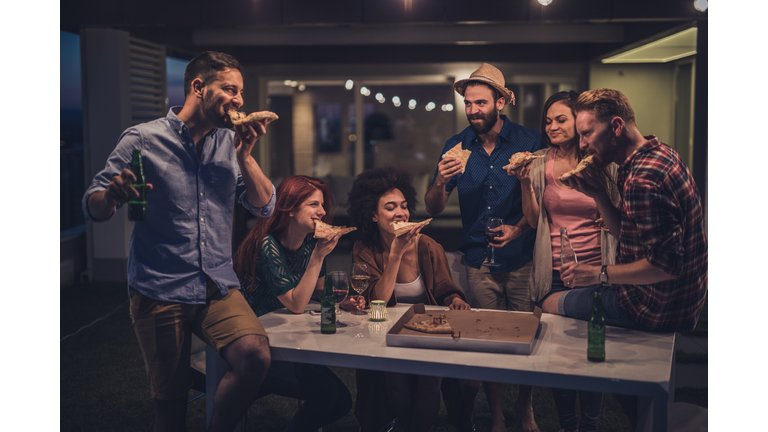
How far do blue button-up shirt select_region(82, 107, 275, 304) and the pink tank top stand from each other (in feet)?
4.55

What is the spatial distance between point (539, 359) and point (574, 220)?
93 centimetres

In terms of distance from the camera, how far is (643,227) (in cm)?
173

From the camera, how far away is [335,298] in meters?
2.04

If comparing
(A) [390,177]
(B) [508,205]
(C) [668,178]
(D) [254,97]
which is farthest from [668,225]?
(D) [254,97]

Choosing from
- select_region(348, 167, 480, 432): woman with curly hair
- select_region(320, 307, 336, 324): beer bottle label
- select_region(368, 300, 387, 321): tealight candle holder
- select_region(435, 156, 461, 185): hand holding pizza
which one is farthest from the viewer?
select_region(435, 156, 461, 185): hand holding pizza

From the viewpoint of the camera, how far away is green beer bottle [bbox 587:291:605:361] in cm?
163

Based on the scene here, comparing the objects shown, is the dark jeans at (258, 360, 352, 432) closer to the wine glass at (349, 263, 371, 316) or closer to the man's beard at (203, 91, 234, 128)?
the wine glass at (349, 263, 371, 316)

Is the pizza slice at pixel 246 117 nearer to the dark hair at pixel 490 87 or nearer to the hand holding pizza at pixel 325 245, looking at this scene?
the hand holding pizza at pixel 325 245

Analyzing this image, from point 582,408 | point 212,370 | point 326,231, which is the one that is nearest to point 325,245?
point 326,231

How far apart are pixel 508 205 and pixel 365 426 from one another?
1211 millimetres

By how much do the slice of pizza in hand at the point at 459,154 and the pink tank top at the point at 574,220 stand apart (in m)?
0.41

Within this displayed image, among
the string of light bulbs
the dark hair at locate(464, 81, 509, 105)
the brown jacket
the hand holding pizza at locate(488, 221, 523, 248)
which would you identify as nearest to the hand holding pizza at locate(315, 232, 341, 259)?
the brown jacket

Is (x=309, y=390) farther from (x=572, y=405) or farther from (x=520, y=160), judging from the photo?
(x=520, y=160)

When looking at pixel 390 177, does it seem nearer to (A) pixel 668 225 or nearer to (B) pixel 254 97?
(A) pixel 668 225
